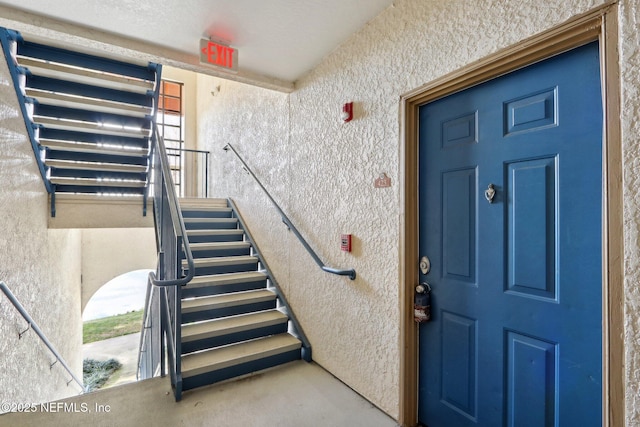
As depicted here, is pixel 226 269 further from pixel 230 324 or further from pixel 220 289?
pixel 230 324

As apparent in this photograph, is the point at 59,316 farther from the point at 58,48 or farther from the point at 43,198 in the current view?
the point at 58,48

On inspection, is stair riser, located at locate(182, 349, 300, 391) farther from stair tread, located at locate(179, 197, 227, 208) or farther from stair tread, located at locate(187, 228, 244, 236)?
stair tread, located at locate(179, 197, 227, 208)

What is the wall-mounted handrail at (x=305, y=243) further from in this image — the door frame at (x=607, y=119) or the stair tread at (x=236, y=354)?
the door frame at (x=607, y=119)

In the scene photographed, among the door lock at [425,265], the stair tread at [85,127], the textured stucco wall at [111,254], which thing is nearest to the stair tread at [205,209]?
the stair tread at [85,127]

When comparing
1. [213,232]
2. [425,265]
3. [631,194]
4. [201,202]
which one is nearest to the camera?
[631,194]

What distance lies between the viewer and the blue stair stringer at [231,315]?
2326 millimetres

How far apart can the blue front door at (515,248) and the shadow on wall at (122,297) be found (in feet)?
22.5

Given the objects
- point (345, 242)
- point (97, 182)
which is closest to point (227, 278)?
point (345, 242)

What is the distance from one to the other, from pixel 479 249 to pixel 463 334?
17.2 inches

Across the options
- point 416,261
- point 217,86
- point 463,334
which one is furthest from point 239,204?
point 463,334

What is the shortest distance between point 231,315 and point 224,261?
636mm

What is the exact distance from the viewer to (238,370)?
7.63ft

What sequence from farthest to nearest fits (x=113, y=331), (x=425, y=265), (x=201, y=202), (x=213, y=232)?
(x=113, y=331) → (x=201, y=202) → (x=213, y=232) → (x=425, y=265)

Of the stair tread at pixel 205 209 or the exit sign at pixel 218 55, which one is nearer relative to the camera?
the exit sign at pixel 218 55
